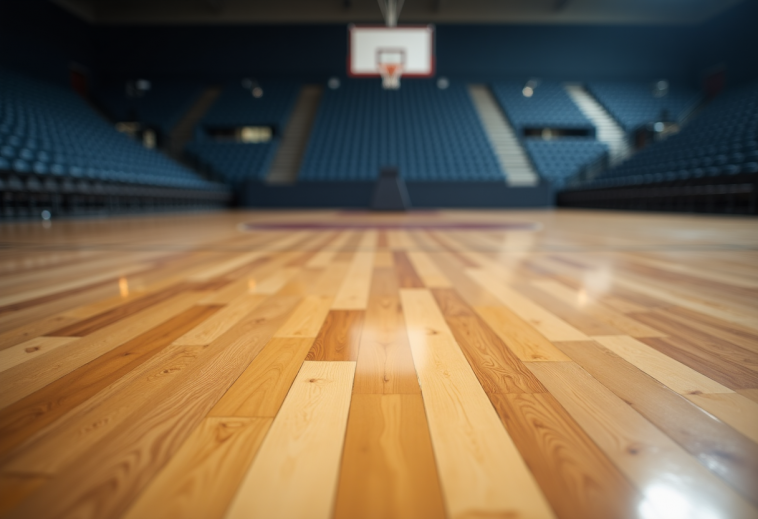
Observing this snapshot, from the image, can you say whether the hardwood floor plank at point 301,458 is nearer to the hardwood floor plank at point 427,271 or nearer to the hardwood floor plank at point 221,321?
the hardwood floor plank at point 221,321

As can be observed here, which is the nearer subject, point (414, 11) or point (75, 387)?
point (75, 387)

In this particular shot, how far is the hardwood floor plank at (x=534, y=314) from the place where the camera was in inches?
22.3

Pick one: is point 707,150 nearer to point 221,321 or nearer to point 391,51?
point 391,51

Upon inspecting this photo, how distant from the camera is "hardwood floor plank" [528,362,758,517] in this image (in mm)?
249

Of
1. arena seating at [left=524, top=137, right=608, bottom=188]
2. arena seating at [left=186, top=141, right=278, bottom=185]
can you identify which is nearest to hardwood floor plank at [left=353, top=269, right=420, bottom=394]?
arena seating at [left=186, top=141, right=278, bottom=185]

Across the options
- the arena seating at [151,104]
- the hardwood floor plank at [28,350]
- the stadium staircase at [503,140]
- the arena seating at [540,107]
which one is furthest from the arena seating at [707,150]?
the arena seating at [151,104]

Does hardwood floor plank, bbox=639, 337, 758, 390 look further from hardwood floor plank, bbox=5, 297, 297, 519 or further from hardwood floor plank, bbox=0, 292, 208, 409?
hardwood floor plank, bbox=0, 292, 208, 409

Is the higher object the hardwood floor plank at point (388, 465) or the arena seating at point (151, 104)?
the arena seating at point (151, 104)

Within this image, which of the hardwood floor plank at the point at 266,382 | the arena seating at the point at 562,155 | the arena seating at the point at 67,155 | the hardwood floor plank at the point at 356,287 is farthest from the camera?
the arena seating at the point at 562,155

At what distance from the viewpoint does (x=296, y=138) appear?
7.23m

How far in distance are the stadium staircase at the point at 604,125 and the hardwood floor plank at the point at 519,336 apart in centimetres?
658

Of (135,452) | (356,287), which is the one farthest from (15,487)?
(356,287)

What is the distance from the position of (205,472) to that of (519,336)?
1.34ft

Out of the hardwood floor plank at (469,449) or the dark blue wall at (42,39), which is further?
the dark blue wall at (42,39)
